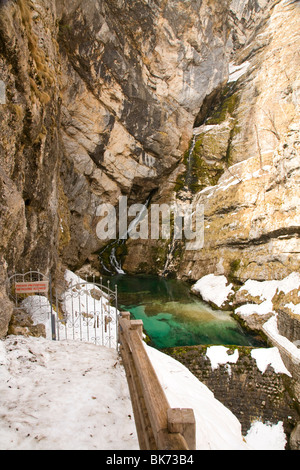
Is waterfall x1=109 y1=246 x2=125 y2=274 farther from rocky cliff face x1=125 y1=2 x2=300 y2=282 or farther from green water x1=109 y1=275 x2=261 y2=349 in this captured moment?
green water x1=109 y1=275 x2=261 y2=349

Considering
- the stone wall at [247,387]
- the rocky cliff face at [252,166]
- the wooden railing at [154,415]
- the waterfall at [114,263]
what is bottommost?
the stone wall at [247,387]

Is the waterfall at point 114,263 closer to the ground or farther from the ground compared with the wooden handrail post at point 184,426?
closer to the ground

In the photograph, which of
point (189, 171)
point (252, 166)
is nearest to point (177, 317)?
point (252, 166)

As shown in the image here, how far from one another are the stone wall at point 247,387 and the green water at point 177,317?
3175mm

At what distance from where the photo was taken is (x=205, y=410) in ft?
18.5

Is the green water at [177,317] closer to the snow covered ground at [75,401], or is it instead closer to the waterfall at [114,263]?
the waterfall at [114,263]

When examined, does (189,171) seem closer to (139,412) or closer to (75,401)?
(75,401)

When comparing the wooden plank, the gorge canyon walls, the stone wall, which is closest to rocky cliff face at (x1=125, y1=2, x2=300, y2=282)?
the gorge canyon walls

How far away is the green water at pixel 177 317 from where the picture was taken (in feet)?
52.5

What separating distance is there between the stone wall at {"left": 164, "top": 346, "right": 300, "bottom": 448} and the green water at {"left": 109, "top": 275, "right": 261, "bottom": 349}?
3.18 meters

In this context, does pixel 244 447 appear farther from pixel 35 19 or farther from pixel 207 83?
pixel 207 83

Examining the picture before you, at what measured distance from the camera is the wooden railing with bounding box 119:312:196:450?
285cm

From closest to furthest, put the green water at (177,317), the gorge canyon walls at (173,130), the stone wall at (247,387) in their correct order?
1. the stone wall at (247,387)
2. the green water at (177,317)
3. the gorge canyon walls at (173,130)

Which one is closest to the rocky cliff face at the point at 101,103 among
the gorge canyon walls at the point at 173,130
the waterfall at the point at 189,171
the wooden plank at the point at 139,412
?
the gorge canyon walls at the point at 173,130
